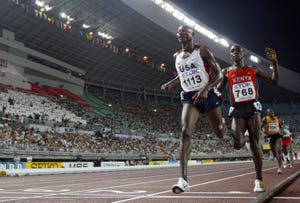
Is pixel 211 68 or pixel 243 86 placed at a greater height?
pixel 211 68

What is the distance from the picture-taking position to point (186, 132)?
480 cm

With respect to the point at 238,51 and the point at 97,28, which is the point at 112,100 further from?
the point at 238,51

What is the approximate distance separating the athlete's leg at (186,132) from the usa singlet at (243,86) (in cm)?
152

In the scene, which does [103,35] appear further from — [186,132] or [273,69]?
[186,132]

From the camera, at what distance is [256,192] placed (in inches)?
224

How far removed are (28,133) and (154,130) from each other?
82.4 feet

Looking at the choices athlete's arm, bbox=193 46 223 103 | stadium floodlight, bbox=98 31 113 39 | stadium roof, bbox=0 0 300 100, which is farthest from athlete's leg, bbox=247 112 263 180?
stadium floodlight, bbox=98 31 113 39

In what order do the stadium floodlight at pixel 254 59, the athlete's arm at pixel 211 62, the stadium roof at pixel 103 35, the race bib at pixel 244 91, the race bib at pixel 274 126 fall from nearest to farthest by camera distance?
1. the athlete's arm at pixel 211 62
2. the race bib at pixel 244 91
3. the race bib at pixel 274 126
4. the stadium roof at pixel 103 35
5. the stadium floodlight at pixel 254 59

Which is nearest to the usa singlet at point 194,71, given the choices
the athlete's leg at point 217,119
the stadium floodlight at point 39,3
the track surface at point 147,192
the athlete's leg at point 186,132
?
the athlete's leg at point 186,132

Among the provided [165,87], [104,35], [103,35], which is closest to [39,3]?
[103,35]

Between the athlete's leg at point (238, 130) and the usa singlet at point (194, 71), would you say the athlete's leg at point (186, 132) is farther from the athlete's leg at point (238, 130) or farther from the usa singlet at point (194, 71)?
the athlete's leg at point (238, 130)

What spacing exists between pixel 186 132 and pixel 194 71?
950 mm

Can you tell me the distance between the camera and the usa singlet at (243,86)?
6148mm

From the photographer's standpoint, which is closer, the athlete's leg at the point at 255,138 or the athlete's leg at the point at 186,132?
the athlete's leg at the point at 186,132
